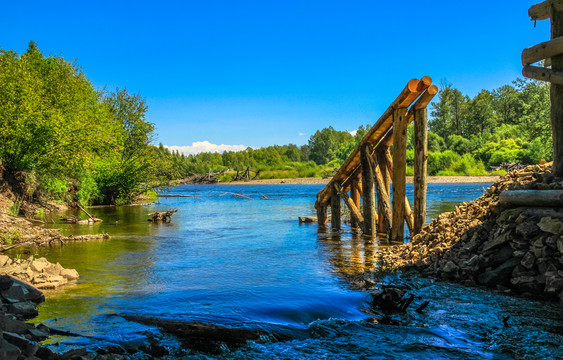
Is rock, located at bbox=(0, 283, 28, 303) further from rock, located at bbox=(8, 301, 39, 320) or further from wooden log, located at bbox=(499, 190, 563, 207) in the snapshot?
wooden log, located at bbox=(499, 190, 563, 207)

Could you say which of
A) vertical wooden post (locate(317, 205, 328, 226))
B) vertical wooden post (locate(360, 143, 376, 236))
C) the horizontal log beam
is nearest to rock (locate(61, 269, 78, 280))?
vertical wooden post (locate(360, 143, 376, 236))

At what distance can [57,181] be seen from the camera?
922 inches

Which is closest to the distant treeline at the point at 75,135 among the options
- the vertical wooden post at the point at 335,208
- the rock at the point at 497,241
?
the vertical wooden post at the point at 335,208

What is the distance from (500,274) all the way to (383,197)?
21.1ft

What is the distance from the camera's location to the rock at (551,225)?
6426mm

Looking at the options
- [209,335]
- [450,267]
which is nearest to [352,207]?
[450,267]

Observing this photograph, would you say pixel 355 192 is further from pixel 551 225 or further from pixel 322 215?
pixel 551 225

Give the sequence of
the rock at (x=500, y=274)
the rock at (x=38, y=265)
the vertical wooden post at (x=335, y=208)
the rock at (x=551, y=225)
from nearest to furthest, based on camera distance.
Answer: the rock at (x=551, y=225), the rock at (x=500, y=274), the rock at (x=38, y=265), the vertical wooden post at (x=335, y=208)

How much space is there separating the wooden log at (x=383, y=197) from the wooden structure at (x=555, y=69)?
6.35m

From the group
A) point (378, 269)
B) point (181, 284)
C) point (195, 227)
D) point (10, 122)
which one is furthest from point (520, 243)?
point (10, 122)

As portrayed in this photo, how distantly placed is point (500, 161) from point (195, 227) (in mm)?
70837

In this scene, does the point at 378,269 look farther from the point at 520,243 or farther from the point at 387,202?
the point at 387,202

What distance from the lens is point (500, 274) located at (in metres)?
7.07

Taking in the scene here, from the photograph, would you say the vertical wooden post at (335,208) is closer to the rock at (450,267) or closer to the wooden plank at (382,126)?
the wooden plank at (382,126)
